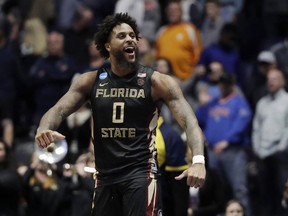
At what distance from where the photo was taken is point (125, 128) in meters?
10.0

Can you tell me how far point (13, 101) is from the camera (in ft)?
56.7

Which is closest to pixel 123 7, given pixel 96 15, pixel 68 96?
pixel 96 15

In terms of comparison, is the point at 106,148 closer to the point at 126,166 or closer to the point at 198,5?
the point at 126,166

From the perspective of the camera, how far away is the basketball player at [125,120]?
32.7ft

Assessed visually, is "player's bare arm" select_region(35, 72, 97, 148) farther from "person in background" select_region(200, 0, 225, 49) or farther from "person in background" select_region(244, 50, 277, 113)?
"person in background" select_region(200, 0, 225, 49)

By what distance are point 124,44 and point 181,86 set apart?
6.68 m

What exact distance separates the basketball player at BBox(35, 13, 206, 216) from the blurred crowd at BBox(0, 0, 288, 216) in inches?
94.1

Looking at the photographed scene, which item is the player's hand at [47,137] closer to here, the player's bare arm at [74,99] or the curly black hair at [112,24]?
the player's bare arm at [74,99]

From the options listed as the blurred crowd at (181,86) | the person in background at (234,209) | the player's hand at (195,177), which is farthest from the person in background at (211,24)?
the player's hand at (195,177)

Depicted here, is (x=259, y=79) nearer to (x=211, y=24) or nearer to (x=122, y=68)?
(x=211, y=24)

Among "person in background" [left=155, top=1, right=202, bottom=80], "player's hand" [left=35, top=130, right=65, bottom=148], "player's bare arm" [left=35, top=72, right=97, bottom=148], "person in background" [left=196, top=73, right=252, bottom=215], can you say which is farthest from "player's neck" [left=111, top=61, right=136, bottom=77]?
"person in background" [left=155, top=1, right=202, bottom=80]

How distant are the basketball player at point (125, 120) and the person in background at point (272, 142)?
5544mm

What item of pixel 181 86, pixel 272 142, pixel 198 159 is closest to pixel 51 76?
pixel 181 86

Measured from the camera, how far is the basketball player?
998 cm
